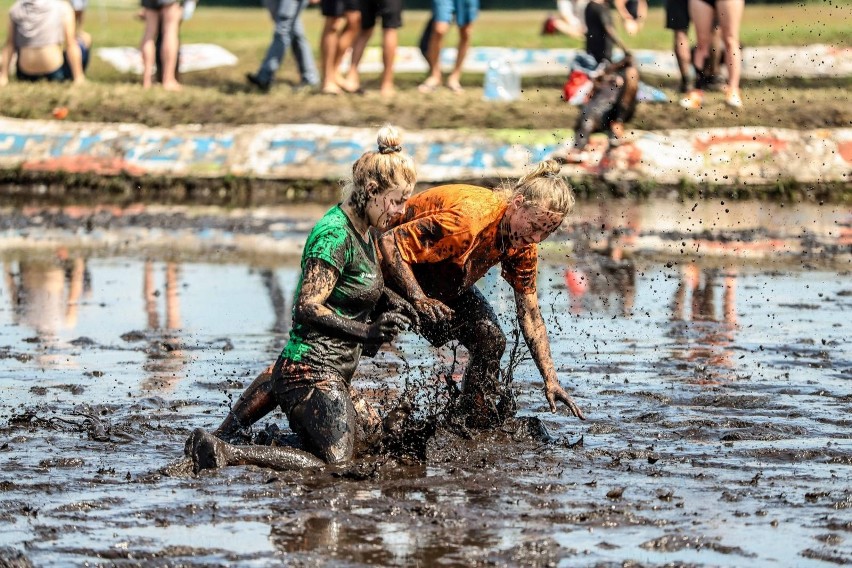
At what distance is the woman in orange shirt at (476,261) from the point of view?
6625mm

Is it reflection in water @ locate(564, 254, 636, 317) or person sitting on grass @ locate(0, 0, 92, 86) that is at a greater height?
person sitting on grass @ locate(0, 0, 92, 86)

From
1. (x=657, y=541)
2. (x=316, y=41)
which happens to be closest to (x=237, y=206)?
(x=657, y=541)

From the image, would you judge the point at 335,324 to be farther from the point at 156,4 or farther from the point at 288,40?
the point at 288,40

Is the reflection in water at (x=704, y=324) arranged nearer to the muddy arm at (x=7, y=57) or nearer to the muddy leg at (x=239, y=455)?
the muddy leg at (x=239, y=455)

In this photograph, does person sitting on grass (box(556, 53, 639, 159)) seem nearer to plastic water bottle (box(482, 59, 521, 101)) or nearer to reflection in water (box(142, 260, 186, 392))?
plastic water bottle (box(482, 59, 521, 101))

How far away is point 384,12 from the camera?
56.5 ft

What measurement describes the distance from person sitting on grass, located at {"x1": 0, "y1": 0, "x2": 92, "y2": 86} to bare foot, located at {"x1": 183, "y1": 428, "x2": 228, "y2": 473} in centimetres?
1329

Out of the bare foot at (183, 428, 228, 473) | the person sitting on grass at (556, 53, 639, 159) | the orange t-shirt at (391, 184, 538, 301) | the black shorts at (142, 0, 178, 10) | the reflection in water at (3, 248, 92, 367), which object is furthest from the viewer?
the black shorts at (142, 0, 178, 10)

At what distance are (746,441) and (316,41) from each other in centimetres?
2329

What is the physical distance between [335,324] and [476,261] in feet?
3.12

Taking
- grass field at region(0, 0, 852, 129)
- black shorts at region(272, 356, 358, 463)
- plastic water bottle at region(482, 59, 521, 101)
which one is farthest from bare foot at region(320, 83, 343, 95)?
black shorts at region(272, 356, 358, 463)

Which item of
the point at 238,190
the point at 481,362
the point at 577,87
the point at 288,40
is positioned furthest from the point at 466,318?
the point at 288,40

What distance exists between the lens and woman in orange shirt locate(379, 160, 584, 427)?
261 inches

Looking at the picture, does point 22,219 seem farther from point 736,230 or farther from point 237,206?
point 736,230
